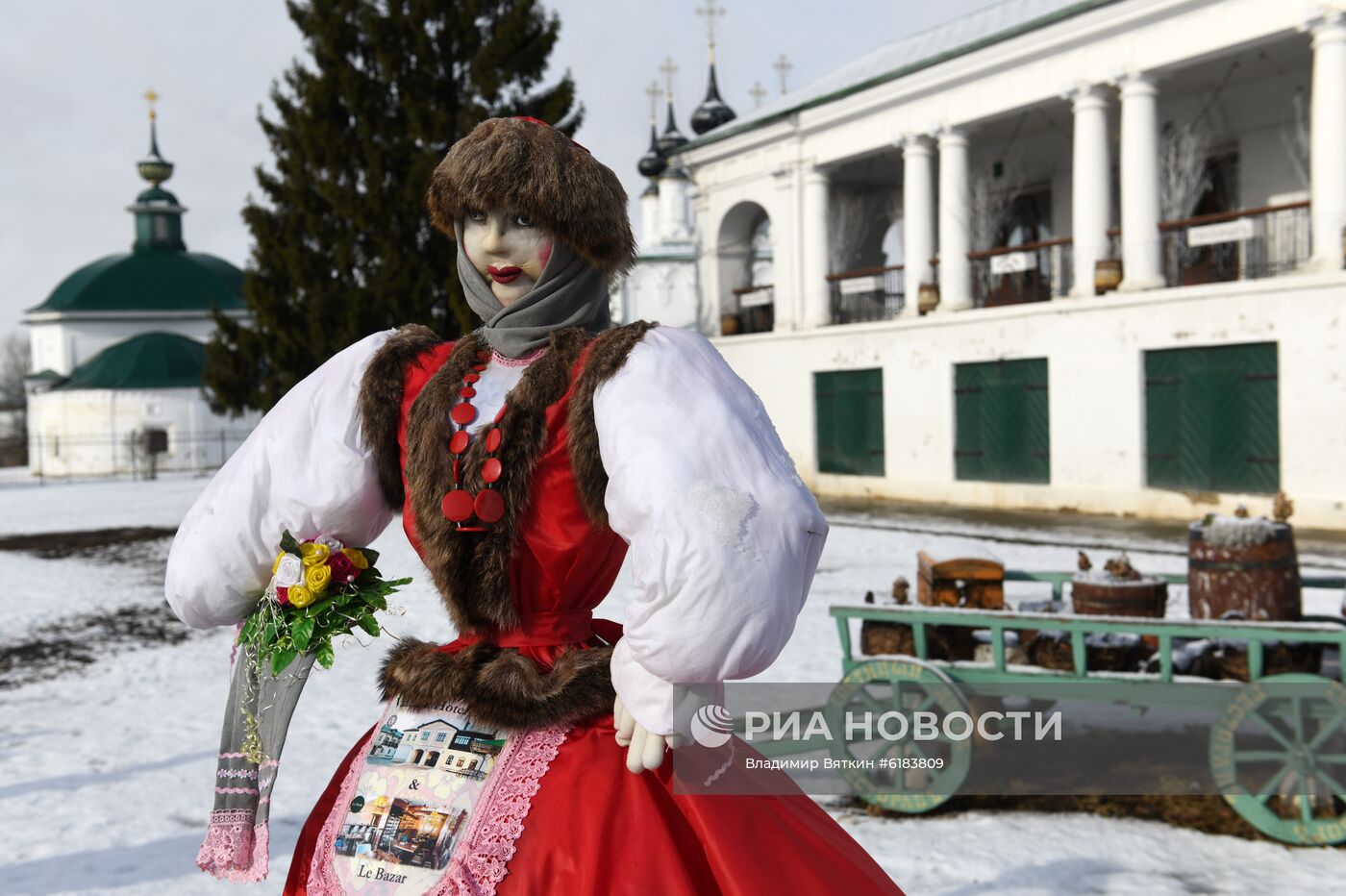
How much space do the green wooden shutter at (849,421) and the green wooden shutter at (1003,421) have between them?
1897 mm

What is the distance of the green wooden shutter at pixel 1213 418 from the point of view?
49.2 feet

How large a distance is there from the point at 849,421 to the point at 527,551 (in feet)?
64.5

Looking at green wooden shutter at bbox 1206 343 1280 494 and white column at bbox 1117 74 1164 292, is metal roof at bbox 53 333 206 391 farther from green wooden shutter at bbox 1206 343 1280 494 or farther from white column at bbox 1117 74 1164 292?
green wooden shutter at bbox 1206 343 1280 494

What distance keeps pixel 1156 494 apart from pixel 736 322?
10.6m

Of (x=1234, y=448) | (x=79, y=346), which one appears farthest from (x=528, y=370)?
(x=79, y=346)

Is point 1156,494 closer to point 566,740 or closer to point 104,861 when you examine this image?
point 104,861

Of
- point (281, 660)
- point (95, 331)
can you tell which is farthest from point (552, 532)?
point (95, 331)

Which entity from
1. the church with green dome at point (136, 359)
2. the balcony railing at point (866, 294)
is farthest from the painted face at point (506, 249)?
the church with green dome at point (136, 359)

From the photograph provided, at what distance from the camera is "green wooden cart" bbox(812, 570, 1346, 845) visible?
4.23m

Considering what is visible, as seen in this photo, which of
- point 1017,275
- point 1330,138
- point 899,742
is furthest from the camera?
point 1017,275

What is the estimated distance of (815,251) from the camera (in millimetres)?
22469

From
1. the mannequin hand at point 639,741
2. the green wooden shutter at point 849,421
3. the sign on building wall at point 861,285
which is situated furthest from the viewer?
the sign on building wall at point 861,285

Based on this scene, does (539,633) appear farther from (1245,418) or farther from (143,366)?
(143,366)

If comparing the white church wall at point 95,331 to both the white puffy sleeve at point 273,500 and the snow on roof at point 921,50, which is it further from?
the white puffy sleeve at point 273,500
